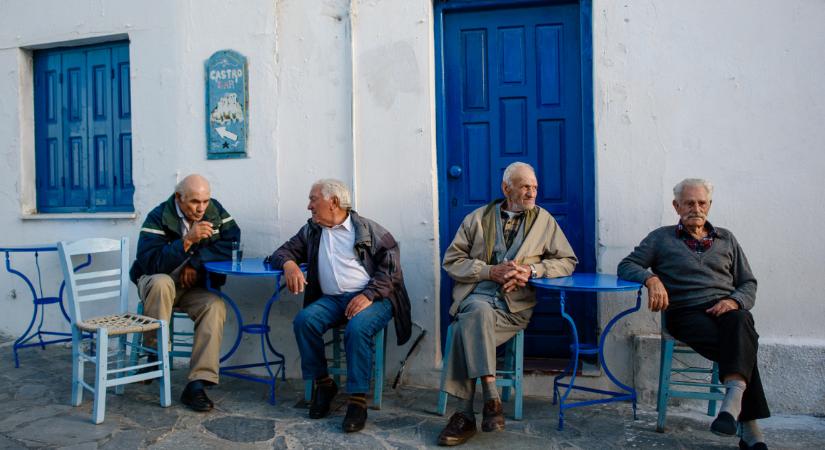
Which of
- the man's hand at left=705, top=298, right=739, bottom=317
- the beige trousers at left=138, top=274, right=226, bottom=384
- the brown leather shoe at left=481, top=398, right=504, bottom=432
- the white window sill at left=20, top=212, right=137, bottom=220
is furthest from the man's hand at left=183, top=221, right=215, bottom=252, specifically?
the man's hand at left=705, top=298, right=739, bottom=317

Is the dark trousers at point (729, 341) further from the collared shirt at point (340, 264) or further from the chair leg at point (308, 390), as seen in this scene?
the chair leg at point (308, 390)

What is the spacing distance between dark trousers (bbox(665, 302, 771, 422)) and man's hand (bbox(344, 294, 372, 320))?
5.52 ft

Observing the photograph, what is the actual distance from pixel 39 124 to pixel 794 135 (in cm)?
567

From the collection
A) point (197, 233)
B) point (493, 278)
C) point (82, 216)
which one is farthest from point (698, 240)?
point (82, 216)

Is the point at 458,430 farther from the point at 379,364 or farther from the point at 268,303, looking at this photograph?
the point at 268,303

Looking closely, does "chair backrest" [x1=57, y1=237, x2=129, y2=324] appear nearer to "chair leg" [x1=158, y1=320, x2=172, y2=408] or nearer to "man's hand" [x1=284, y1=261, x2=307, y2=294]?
"chair leg" [x1=158, y1=320, x2=172, y2=408]

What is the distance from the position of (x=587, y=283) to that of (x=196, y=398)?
2313 millimetres

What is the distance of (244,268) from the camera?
383 centimetres

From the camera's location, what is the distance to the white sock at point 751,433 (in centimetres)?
302

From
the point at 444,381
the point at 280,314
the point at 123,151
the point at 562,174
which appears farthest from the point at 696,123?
the point at 123,151

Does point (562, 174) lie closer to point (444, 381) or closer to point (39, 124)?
point (444, 381)

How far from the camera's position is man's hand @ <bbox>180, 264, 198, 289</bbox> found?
400 cm

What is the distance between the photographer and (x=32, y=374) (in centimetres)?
439

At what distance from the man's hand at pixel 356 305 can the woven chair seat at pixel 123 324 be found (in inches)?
43.5
